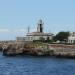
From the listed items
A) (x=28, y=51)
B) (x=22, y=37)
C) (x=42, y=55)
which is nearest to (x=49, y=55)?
(x=42, y=55)

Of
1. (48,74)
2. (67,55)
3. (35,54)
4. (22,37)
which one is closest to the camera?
(48,74)

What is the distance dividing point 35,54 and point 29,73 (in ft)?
183

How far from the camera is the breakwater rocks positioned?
11446 centimetres

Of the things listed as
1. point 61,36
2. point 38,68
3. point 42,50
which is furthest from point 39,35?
point 38,68

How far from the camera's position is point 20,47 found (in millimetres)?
129250

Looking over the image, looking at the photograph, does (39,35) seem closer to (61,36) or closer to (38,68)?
(61,36)

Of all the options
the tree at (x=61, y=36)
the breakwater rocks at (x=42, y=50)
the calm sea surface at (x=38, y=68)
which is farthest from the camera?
the tree at (x=61, y=36)

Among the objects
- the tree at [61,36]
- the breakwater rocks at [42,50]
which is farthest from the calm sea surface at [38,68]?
the tree at [61,36]

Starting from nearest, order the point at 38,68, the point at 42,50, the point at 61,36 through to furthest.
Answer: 1. the point at 38,68
2. the point at 42,50
3. the point at 61,36

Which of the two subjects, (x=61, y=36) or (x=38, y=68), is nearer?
(x=38, y=68)

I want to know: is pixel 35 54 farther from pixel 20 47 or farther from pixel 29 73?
pixel 29 73

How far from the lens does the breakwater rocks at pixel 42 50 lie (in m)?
114

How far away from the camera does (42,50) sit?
121875mm

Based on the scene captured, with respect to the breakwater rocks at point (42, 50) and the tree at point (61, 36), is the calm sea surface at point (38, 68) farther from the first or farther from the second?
the tree at point (61, 36)
